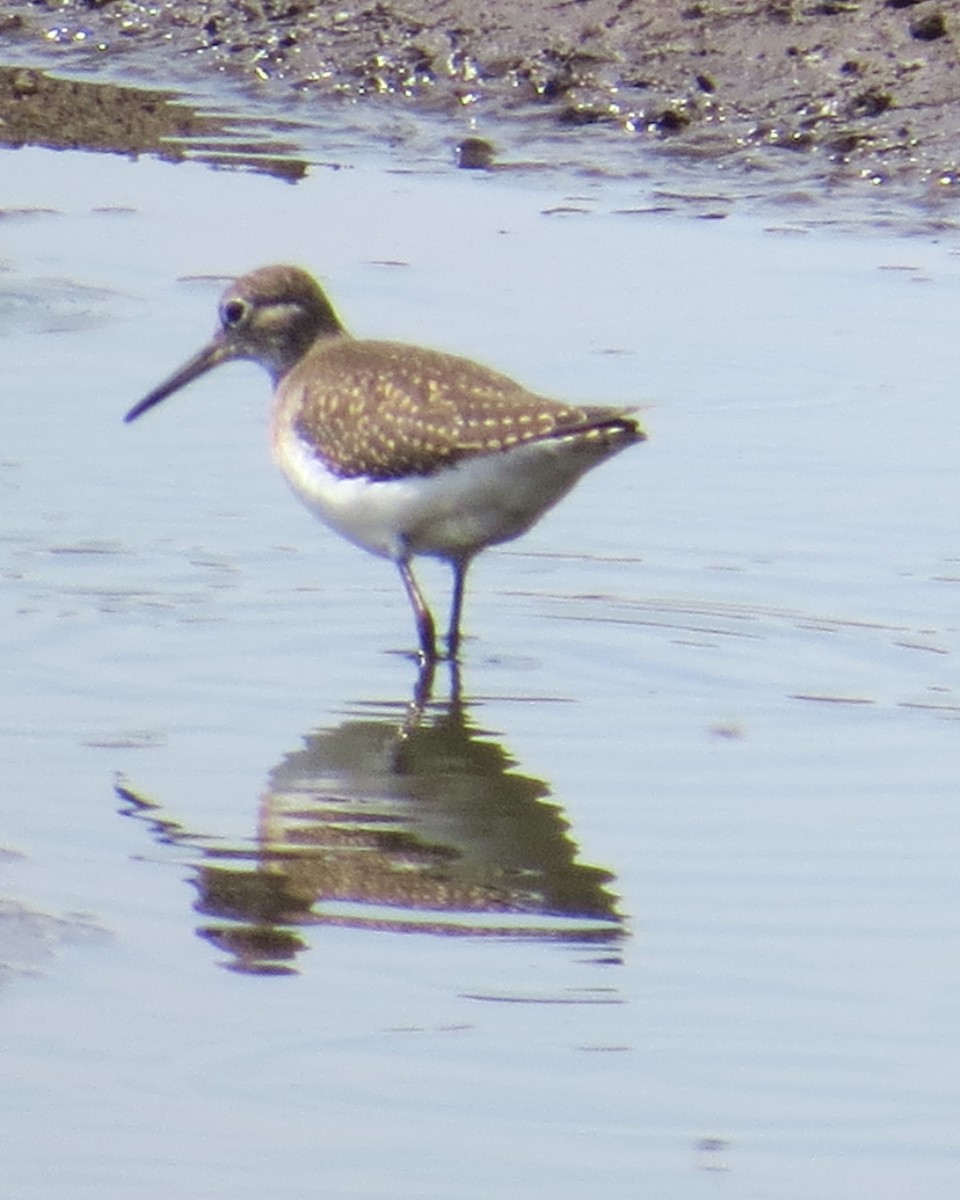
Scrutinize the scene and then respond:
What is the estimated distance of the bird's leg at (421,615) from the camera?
6438 mm

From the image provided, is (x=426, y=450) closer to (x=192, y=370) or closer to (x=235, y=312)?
(x=235, y=312)

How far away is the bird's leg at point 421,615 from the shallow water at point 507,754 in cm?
10

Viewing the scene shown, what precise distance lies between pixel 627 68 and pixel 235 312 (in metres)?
3.91

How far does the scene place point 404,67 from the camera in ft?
36.5

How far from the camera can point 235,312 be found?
7.28 metres

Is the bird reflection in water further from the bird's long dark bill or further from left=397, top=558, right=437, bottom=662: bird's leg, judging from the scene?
the bird's long dark bill

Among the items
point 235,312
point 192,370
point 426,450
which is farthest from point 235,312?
point 426,450

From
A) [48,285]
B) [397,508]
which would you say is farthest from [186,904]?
[48,285]

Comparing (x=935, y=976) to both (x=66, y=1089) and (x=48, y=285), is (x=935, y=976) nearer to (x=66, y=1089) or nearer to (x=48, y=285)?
(x=66, y=1089)

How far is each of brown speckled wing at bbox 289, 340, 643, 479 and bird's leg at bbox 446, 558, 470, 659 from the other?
0.31 metres

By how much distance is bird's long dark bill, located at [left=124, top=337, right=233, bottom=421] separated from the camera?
7.32m

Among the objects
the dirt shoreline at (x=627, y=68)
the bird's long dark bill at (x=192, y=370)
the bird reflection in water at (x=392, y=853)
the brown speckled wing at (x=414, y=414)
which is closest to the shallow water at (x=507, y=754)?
the bird reflection in water at (x=392, y=853)

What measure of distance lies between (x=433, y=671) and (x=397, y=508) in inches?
15.5

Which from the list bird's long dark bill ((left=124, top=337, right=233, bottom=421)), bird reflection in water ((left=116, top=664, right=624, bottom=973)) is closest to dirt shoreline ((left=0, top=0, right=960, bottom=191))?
bird's long dark bill ((left=124, top=337, right=233, bottom=421))
